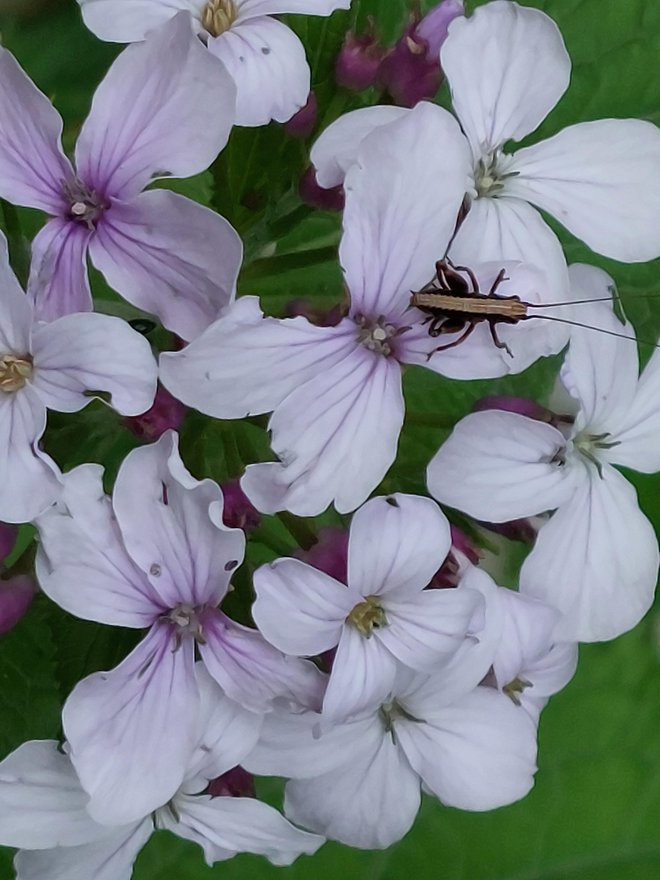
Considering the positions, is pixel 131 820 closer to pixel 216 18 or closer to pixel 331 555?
pixel 331 555

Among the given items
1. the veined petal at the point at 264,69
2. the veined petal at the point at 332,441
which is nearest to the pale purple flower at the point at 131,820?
the veined petal at the point at 332,441

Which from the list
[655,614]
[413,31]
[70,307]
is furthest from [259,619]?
[655,614]

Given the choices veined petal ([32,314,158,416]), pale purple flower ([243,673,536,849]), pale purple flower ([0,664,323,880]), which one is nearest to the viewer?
veined petal ([32,314,158,416])

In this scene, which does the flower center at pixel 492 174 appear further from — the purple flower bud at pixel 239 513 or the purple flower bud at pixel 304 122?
the purple flower bud at pixel 239 513

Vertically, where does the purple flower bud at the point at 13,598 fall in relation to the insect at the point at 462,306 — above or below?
below

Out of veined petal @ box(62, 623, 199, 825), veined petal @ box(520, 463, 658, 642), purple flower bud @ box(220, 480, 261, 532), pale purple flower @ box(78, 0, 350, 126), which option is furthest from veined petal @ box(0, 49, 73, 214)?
veined petal @ box(520, 463, 658, 642)

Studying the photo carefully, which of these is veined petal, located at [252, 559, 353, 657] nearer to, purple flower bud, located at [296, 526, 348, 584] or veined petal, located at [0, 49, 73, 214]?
purple flower bud, located at [296, 526, 348, 584]

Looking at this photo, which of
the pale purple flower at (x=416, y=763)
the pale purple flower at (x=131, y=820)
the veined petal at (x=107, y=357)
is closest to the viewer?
the veined petal at (x=107, y=357)
